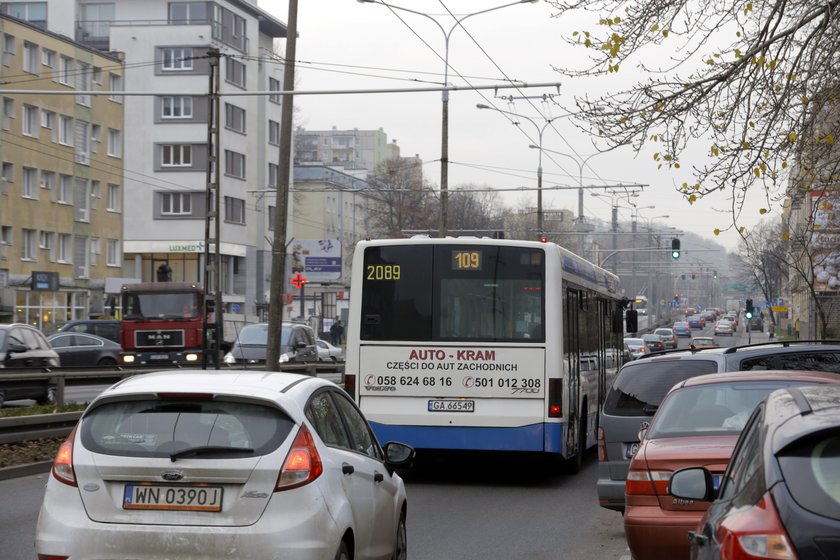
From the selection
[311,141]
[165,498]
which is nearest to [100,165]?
[165,498]

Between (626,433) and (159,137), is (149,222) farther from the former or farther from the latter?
(626,433)

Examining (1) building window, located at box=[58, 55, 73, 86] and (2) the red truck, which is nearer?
(2) the red truck

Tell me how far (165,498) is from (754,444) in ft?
9.91

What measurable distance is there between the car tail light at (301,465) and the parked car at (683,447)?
244 centimetres

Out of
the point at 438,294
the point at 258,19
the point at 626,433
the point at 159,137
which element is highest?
the point at 258,19

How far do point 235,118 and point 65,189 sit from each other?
13208 mm

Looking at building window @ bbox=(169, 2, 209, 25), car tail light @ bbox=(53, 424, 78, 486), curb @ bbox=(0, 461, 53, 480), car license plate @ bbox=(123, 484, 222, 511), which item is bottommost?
curb @ bbox=(0, 461, 53, 480)

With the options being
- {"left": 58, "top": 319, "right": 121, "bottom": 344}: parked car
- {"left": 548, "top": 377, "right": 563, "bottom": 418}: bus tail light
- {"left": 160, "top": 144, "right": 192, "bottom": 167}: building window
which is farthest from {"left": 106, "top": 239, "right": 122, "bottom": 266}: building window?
{"left": 548, "top": 377, "right": 563, "bottom": 418}: bus tail light

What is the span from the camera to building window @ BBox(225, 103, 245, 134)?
2926 inches

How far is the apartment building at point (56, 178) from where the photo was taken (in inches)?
2356

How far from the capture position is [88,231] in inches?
2677

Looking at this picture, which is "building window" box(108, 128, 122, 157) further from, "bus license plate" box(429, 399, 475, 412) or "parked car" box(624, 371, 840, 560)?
"parked car" box(624, 371, 840, 560)

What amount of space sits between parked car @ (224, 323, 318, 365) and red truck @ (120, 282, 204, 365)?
6.25 ft

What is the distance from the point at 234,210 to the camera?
248 feet
